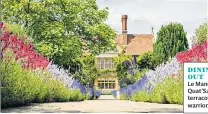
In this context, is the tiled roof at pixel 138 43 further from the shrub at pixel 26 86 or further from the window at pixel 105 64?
the shrub at pixel 26 86

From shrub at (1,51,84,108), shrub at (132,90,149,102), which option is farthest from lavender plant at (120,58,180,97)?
shrub at (1,51,84,108)

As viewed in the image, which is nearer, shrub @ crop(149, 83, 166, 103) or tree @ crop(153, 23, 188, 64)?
tree @ crop(153, 23, 188, 64)

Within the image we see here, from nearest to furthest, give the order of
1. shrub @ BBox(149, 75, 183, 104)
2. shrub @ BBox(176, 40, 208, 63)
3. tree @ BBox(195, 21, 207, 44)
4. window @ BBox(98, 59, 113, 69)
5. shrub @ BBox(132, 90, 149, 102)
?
shrub @ BBox(176, 40, 208, 63), tree @ BBox(195, 21, 207, 44), window @ BBox(98, 59, 113, 69), shrub @ BBox(149, 75, 183, 104), shrub @ BBox(132, 90, 149, 102)

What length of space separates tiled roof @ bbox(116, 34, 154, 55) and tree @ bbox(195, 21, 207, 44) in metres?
0.56

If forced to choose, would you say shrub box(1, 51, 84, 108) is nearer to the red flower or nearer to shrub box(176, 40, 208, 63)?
the red flower

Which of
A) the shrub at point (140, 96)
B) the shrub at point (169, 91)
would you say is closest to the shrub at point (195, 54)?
the shrub at point (169, 91)

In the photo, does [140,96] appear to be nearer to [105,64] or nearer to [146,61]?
[146,61]

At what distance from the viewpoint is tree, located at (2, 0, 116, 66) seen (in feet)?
19.6

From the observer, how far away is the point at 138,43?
6.43 meters

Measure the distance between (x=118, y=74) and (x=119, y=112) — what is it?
2.77 m

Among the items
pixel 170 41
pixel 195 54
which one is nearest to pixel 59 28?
pixel 170 41

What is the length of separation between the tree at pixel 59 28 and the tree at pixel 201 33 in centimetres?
113

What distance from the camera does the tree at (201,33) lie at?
5285 mm

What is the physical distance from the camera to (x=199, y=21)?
5.20 metres
